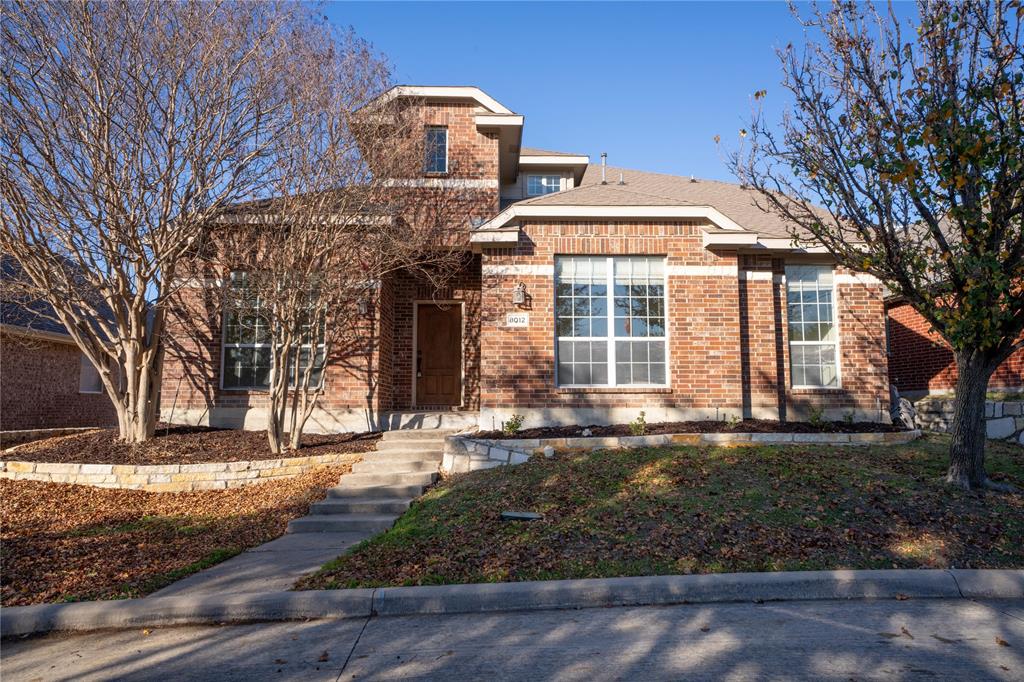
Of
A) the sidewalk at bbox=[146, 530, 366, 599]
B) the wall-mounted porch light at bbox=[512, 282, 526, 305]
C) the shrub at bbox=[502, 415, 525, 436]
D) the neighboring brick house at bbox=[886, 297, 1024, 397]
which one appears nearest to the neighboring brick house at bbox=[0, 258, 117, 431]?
the wall-mounted porch light at bbox=[512, 282, 526, 305]

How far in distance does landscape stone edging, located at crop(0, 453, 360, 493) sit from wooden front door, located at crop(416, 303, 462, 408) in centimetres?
412

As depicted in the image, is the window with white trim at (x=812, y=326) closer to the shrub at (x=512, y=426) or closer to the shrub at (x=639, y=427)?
the shrub at (x=639, y=427)

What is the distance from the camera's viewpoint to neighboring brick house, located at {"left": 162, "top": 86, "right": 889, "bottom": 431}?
11.3 m

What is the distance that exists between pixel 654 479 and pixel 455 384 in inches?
254

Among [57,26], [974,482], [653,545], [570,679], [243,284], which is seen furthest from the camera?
[243,284]

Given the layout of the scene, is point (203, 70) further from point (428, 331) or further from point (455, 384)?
point (455, 384)

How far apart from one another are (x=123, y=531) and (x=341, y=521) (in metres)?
2.41

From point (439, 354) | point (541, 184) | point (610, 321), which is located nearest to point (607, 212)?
point (610, 321)

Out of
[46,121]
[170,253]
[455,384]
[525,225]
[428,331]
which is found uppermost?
[46,121]

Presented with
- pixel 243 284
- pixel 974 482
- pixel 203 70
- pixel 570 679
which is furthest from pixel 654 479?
pixel 203 70

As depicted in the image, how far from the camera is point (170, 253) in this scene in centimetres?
1012

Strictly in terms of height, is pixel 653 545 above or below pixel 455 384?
below

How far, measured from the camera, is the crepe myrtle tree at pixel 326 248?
10.2 meters

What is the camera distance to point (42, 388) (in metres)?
16.1
